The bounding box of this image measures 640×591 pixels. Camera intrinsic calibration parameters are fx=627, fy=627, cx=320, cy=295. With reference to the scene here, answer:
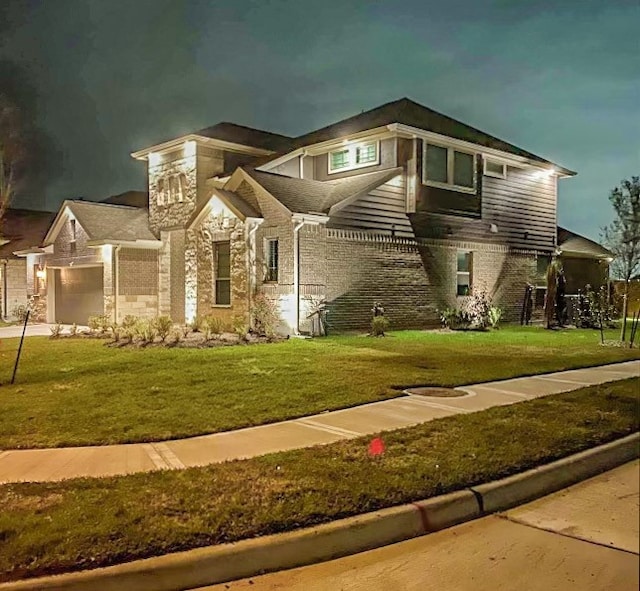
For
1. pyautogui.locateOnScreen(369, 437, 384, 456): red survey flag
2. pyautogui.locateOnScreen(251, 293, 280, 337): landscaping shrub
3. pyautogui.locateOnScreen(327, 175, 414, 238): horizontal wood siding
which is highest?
pyautogui.locateOnScreen(327, 175, 414, 238): horizontal wood siding

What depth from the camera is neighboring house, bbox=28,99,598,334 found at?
55.1 ft

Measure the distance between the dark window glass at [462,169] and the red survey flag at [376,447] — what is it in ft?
48.9

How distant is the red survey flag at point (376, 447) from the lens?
539 centimetres

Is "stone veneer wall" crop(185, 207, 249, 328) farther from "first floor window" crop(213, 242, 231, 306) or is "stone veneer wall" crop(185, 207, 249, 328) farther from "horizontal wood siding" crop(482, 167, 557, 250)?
"horizontal wood siding" crop(482, 167, 557, 250)

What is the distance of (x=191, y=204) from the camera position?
2119 cm

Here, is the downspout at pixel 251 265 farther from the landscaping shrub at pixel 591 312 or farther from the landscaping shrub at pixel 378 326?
the landscaping shrub at pixel 591 312

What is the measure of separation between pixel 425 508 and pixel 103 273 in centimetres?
1972

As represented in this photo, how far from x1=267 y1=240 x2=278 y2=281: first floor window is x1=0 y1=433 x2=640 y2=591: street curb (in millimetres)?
12318

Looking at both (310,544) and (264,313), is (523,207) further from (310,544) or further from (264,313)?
(310,544)

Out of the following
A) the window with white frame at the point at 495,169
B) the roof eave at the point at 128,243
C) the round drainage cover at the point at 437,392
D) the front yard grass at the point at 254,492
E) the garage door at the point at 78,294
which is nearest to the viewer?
the front yard grass at the point at 254,492

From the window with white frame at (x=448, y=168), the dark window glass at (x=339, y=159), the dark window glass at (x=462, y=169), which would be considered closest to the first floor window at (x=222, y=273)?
the dark window glass at (x=339, y=159)

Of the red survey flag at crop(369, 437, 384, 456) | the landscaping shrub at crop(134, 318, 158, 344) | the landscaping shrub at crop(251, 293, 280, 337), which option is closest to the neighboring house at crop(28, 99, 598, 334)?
the landscaping shrub at crop(251, 293, 280, 337)

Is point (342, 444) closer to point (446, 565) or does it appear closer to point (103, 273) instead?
point (446, 565)

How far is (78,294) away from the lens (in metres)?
23.7
